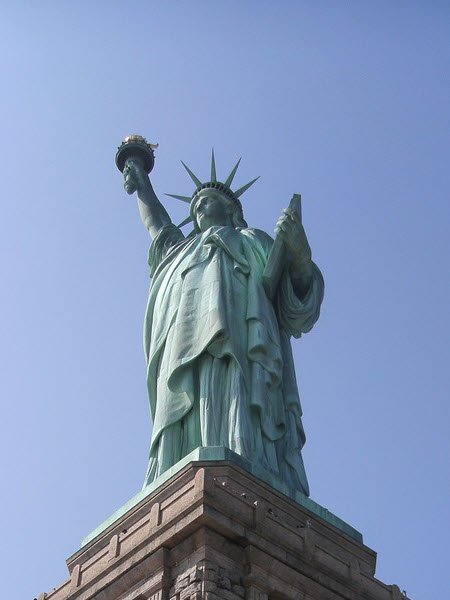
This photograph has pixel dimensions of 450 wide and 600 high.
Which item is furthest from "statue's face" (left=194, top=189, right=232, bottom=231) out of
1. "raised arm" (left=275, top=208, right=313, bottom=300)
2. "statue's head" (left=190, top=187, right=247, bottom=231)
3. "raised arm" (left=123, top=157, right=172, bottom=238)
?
"raised arm" (left=275, top=208, right=313, bottom=300)

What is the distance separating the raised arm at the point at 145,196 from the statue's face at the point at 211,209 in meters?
1.14

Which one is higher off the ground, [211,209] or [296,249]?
[211,209]

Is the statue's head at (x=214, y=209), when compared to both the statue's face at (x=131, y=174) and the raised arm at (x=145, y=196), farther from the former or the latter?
A: the statue's face at (x=131, y=174)

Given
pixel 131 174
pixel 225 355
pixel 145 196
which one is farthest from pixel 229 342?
pixel 131 174

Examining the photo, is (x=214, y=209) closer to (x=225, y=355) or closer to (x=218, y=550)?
(x=225, y=355)

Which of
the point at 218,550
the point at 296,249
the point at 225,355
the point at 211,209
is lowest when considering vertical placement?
the point at 218,550

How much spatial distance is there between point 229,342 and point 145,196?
228 inches

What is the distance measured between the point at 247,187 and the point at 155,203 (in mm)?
1616

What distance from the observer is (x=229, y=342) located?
1489 centimetres

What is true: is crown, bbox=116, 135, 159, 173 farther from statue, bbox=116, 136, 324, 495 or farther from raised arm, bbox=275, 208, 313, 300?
raised arm, bbox=275, 208, 313, 300

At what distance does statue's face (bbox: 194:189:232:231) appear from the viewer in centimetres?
1803

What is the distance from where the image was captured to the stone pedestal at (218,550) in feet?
38.4

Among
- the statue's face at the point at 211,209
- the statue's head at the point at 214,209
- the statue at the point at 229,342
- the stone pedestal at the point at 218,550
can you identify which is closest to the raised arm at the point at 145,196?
the statue's head at the point at 214,209

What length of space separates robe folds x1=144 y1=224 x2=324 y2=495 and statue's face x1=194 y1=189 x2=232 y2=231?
0.86m
